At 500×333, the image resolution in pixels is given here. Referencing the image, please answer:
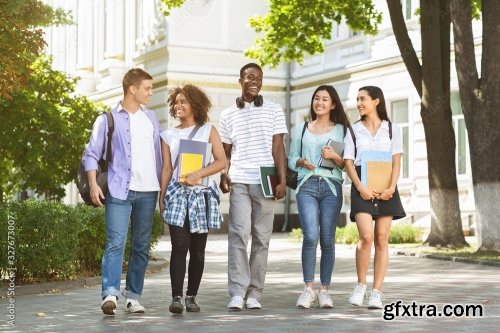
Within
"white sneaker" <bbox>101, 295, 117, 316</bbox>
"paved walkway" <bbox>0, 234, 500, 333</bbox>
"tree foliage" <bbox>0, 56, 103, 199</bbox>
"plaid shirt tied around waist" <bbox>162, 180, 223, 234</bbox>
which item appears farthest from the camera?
"tree foliage" <bbox>0, 56, 103, 199</bbox>

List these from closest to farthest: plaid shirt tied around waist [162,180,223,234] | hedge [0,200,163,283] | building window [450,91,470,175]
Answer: plaid shirt tied around waist [162,180,223,234] → hedge [0,200,163,283] → building window [450,91,470,175]

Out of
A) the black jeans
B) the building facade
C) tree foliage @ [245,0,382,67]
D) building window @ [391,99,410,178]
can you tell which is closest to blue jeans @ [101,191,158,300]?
the black jeans

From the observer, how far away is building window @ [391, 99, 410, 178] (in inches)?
1183

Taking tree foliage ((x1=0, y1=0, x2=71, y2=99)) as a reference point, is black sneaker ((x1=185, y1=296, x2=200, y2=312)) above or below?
below

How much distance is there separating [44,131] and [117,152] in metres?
14.6

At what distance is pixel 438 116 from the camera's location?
1995cm

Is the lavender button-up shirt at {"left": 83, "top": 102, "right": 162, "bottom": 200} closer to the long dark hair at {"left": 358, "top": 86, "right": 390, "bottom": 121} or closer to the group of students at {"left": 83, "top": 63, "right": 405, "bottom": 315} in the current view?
the group of students at {"left": 83, "top": 63, "right": 405, "bottom": 315}

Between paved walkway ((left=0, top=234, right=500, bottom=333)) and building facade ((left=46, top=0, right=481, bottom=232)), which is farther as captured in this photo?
building facade ((left=46, top=0, right=481, bottom=232))

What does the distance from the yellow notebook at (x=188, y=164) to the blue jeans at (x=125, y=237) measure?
33 centimetres

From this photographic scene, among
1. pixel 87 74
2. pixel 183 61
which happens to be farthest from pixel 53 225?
pixel 87 74

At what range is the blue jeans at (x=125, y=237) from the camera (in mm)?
9266

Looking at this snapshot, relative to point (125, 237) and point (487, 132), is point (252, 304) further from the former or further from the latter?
point (487, 132)

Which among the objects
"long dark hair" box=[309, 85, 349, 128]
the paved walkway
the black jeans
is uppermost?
"long dark hair" box=[309, 85, 349, 128]

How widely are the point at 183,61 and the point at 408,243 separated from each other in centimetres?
1258
